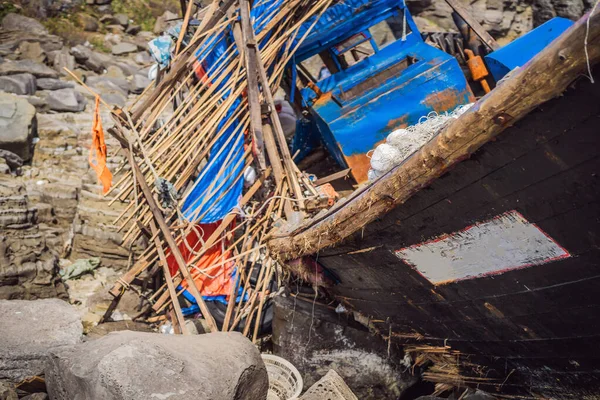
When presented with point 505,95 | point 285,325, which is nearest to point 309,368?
point 285,325

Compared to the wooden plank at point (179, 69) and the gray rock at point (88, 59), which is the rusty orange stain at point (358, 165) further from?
the gray rock at point (88, 59)

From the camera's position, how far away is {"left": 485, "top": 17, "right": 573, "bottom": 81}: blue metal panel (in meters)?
4.36

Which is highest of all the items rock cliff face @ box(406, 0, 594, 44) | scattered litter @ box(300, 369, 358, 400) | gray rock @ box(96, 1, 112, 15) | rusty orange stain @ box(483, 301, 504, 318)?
gray rock @ box(96, 1, 112, 15)

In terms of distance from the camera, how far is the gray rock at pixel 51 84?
10.4 meters

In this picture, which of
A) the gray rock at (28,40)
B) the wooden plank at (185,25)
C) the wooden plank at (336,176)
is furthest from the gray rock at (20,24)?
the wooden plank at (336,176)

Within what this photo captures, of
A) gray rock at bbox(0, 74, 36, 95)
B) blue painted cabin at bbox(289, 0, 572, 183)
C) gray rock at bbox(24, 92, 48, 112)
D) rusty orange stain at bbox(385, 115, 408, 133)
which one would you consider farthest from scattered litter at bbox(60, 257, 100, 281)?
gray rock at bbox(0, 74, 36, 95)

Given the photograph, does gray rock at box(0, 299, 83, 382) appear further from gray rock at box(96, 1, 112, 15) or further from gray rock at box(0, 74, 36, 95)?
gray rock at box(96, 1, 112, 15)

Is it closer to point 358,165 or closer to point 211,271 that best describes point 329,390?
point 211,271

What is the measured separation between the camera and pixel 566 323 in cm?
245

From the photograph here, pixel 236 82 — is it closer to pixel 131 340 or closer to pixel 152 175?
pixel 152 175

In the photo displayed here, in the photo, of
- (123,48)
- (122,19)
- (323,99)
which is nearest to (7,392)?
(323,99)

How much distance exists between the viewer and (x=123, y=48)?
44.7ft

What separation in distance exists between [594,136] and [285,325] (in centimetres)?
263

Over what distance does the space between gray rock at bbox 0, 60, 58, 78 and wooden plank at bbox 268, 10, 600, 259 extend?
9.65 meters
